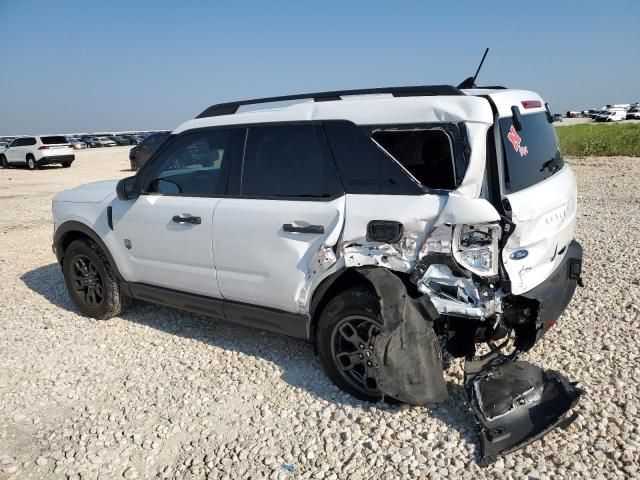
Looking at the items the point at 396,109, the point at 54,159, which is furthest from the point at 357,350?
the point at 54,159

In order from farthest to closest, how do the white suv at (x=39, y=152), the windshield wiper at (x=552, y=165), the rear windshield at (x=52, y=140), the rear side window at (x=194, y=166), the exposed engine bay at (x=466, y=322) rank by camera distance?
the rear windshield at (x=52, y=140)
the white suv at (x=39, y=152)
the rear side window at (x=194, y=166)
the windshield wiper at (x=552, y=165)
the exposed engine bay at (x=466, y=322)

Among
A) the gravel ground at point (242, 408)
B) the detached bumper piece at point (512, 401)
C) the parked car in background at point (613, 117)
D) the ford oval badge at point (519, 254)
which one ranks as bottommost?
the parked car in background at point (613, 117)

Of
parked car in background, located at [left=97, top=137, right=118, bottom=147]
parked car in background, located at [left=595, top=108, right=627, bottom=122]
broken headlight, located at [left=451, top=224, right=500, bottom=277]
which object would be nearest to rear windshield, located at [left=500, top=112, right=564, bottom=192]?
broken headlight, located at [left=451, top=224, right=500, bottom=277]

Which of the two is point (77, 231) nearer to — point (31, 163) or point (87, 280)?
point (87, 280)

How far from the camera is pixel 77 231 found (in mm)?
5051

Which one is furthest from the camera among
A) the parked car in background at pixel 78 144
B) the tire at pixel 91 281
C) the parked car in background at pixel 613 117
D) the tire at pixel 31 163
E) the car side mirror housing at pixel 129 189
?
the parked car in background at pixel 613 117

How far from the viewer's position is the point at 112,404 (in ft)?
11.6

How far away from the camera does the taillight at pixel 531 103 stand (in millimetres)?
3341

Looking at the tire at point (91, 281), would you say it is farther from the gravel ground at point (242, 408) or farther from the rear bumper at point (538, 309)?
the rear bumper at point (538, 309)

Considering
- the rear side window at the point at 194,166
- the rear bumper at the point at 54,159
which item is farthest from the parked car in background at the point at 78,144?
the rear side window at the point at 194,166

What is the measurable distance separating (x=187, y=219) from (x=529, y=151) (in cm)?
252

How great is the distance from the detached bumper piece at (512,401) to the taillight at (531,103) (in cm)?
166

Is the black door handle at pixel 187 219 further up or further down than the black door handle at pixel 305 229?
further down

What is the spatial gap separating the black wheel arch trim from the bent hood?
238mm
